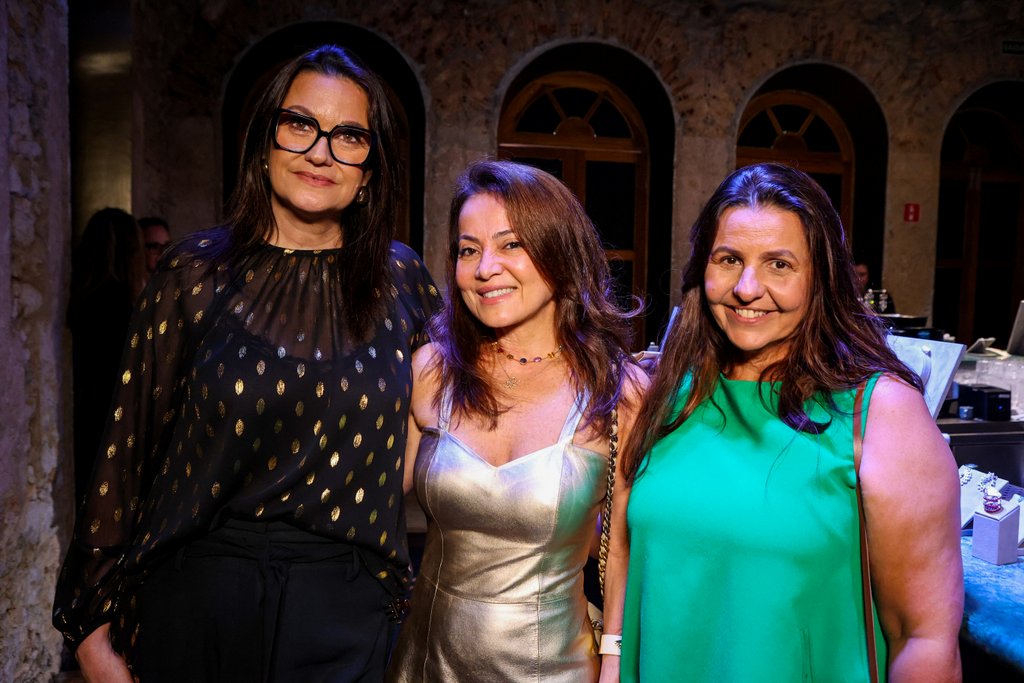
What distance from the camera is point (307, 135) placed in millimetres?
1555

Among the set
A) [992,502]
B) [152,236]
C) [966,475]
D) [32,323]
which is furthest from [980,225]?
[32,323]

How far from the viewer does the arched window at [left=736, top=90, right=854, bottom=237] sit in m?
7.79

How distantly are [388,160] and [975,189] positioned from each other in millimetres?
8562

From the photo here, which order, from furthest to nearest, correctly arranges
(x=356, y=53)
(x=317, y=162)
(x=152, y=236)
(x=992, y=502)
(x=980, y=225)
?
(x=980, y=225) → (x=356, y=53) → (x=152, y=236) → (x=992, y=502) → (x=317, y=162)

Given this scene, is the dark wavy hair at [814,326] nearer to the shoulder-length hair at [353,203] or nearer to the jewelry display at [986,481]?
the shoulder-length hair at [353,203]

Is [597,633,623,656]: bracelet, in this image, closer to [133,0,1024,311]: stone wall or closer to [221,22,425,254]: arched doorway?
[133,0,1024,311]: stone wall

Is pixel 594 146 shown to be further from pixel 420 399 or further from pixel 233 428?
pixel 233 428

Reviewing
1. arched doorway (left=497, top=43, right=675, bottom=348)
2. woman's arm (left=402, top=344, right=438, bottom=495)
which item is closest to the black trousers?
woman's arm (left=402, top=344, right=438, bottom=495)

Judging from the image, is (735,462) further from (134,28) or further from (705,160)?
(705,160)

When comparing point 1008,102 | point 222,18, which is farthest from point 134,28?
point 1008,102

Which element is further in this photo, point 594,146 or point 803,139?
point 803,139

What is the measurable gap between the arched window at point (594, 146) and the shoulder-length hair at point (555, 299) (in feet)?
18.0

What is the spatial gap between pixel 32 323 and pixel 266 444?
1.63 metres

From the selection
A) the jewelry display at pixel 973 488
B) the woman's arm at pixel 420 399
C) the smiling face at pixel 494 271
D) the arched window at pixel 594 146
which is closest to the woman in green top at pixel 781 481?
the smiling face at pixel 494 271
